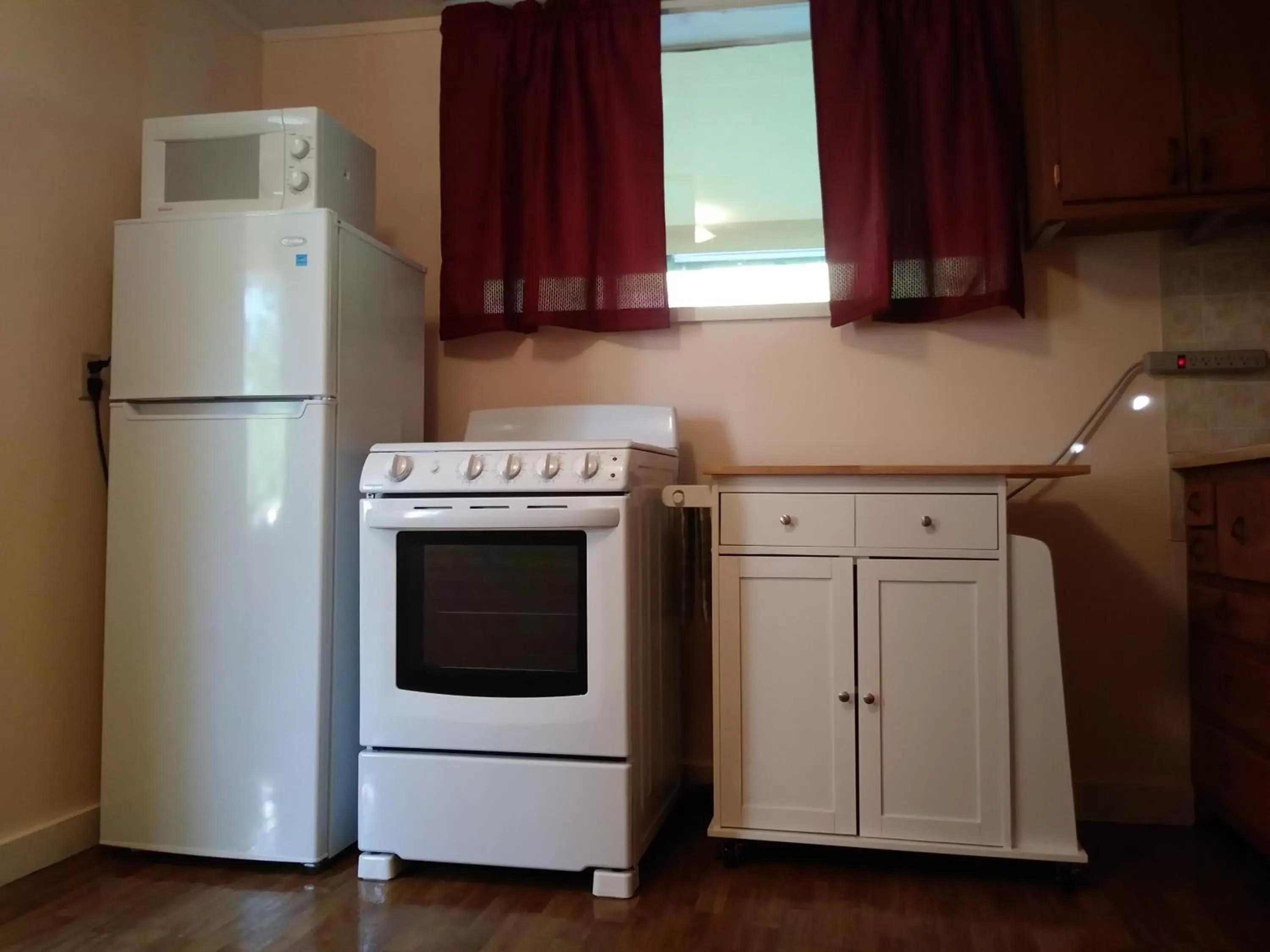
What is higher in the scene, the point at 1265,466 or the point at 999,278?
the point at 999,278

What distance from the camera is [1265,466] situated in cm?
185

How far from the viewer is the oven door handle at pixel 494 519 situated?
1.86 m

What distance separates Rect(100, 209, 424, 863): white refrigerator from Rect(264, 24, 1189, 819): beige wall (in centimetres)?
74

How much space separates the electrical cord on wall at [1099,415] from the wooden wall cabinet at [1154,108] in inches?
16.0

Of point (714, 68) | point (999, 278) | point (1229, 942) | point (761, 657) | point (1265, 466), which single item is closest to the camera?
point (1229, 942)

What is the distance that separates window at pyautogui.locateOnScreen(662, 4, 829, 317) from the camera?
267 cm

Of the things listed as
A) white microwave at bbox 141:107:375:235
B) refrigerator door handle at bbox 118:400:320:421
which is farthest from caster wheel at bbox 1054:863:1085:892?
white microwave at bbox 141:107:375:235

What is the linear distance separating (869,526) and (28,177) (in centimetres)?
204

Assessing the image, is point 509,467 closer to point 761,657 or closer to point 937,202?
point 761,657

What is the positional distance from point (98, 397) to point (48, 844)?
3.37ft

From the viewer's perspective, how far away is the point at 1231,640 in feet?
6.74

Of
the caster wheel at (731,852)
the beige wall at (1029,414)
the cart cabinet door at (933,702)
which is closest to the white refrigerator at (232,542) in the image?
the beige wall at (1029,414)

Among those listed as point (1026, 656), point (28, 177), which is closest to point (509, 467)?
point (1026, 656)

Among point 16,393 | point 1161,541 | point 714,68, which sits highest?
point 714,68
